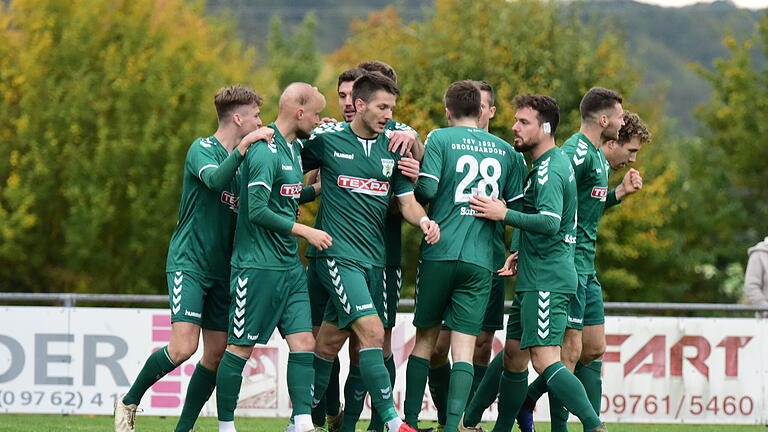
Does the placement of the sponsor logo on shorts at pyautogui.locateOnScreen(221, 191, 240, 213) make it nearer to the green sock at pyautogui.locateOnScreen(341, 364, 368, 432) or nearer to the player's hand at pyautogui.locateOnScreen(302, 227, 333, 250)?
the player's hand at pyautogui.locateOnScreen(302, 227, 333, 250)

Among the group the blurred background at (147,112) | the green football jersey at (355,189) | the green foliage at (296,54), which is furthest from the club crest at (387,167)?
the green foliage at (296,54)

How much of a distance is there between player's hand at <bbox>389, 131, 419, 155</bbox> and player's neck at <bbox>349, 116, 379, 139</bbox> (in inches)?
5.1

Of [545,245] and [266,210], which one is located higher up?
[266,210]

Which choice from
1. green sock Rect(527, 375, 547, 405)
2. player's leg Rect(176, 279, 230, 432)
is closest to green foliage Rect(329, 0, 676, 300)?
green sock Rect(527, 375, 547, 405)

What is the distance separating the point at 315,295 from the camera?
8344mm

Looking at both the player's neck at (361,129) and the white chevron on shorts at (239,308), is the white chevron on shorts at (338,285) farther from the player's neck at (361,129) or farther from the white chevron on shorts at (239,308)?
the player's neck at (361,129)

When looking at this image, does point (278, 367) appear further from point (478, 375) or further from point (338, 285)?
point (338, 285)

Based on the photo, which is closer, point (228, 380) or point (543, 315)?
point (228, 380)

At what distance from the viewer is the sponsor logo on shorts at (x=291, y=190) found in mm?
7551

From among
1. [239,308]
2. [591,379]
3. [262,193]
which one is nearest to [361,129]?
[262,193]

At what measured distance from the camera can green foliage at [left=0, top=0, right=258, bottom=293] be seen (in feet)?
75.9

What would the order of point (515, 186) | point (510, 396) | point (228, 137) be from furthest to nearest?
point (510, 396) < point (228, 137) < point (515, 186)

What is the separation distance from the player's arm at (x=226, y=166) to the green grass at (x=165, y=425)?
345 cm

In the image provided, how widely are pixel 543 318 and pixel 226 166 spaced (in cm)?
237
